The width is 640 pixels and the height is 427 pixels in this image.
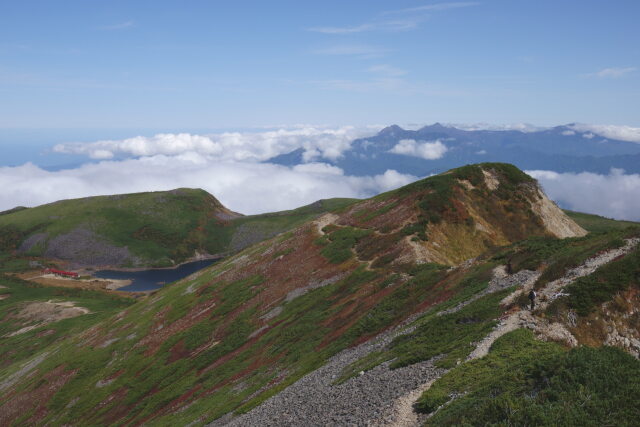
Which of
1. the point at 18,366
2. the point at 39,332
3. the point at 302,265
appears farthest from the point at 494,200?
the point at 39,332

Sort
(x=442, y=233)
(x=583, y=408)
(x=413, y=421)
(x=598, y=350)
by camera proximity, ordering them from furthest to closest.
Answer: (x=442, y=233), (x=413, y=421), (x=598, y=350), (x=583, y=408)

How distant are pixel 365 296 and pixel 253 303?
23095mm

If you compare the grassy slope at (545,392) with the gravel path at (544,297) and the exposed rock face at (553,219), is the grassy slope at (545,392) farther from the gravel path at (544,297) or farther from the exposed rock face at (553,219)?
the exposed rock face at (553,219)

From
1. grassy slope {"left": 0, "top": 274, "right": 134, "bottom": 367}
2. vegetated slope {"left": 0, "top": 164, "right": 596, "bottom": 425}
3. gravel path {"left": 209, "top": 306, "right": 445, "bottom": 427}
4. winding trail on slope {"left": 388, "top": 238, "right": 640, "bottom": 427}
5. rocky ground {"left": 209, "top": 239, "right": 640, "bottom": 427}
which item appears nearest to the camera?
winding trail on slope {"left": 388, "top": 238, "right": 640, "bottom": 427}

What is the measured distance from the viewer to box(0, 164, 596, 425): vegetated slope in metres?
39.1

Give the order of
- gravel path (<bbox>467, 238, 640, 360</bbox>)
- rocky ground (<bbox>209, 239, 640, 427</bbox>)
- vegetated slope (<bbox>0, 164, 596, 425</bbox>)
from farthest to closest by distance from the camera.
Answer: vegetated slope (<bbox>0, 164, 596, 425</bbox>) → gravel path (<bbox>467, 238, 640, 360</bbox>) → rocky ground (<bbox>209, 239, 640, 427</bbox>)

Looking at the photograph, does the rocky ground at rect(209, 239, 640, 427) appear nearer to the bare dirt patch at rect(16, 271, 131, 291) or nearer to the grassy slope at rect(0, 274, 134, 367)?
the grassy slope at rect(0, 274, 134, 367)

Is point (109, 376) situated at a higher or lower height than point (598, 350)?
lower

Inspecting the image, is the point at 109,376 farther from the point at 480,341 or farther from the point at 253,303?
the point at 480,341

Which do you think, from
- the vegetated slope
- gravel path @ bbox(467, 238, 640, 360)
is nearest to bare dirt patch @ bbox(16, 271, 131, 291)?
the vegetated slope

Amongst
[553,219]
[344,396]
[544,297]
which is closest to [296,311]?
[344,396]

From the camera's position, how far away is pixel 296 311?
173 feet

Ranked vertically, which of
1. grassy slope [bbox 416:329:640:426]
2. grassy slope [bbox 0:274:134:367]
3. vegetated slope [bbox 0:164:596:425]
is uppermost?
grassy slope [bbox 416:329:640:426]

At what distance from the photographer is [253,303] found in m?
63.1
